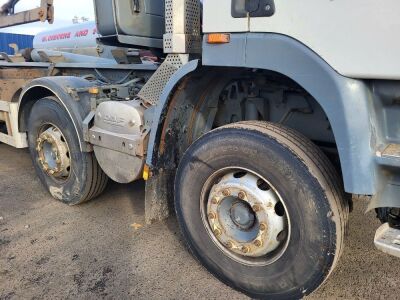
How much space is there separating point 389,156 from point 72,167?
2842 mm

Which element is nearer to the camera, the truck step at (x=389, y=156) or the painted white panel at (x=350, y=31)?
the painted white panel at (x=350, y=31)

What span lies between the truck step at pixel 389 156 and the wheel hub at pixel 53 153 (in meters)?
2.87

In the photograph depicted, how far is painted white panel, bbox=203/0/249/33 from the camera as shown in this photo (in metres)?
2.21

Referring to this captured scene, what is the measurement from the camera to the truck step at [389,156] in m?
1.88

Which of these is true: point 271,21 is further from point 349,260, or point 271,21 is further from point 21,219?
point 21,219

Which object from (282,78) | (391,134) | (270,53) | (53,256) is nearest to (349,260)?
(391,134)

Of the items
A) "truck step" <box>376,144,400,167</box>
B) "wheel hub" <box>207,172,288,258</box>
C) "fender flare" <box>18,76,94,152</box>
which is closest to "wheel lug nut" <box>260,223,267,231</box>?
"wheel hub" <box>207,172,288,258</box>

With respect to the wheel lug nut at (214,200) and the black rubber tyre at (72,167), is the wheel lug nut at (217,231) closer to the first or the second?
the wheel lug nut at (214,200)

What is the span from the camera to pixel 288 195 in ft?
7.07

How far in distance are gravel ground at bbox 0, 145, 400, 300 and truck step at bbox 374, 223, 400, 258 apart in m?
0.63

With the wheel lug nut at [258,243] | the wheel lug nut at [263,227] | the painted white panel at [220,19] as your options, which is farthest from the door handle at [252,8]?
the wheel lug nut at [258,243]

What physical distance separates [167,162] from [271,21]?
1337 millimetres

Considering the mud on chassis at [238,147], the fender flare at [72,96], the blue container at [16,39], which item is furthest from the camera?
the blue container at [16,39]

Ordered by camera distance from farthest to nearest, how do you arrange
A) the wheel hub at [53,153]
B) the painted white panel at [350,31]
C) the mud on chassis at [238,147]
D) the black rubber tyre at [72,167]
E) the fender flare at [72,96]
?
the wheel hub at [53,153] < the black rubber tyre at [72,167] < the fender flare at [72,96] < the mud on chassis at [238,147] < the painted white panel at [350,31]
